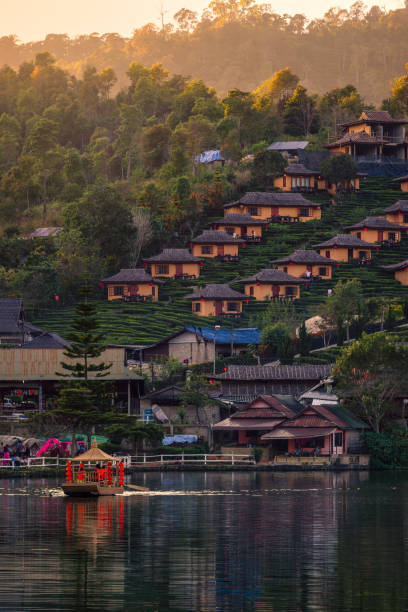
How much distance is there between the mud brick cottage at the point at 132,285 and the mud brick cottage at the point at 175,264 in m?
5.03

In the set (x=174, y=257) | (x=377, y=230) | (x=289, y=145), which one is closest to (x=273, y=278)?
(x=174, y=257)

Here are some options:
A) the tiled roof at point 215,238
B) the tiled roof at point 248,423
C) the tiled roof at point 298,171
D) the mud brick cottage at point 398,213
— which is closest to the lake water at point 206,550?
the tiled roof at point 248,423

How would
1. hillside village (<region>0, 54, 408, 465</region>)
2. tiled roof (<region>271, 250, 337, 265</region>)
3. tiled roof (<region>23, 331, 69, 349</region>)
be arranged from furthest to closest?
tiled roof (<region>271, 250, 337, 265</region>)
tiled roof (<region>23, 331, 69, 349</region>)
hillside village (<region>0, 54, 408, 465</region>)

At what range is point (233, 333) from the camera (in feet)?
347

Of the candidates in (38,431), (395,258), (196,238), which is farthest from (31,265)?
(38,431)

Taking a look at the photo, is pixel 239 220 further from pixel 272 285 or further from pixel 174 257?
pixel 272 285

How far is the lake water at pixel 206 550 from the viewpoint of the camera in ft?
80.6

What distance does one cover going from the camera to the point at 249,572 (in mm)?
28297

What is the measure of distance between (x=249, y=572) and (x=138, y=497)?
75.5 ft

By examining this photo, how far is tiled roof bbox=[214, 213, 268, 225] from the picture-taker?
13475cm

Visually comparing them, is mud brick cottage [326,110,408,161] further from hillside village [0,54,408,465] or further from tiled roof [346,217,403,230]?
tiled roof [346,217,403,230]

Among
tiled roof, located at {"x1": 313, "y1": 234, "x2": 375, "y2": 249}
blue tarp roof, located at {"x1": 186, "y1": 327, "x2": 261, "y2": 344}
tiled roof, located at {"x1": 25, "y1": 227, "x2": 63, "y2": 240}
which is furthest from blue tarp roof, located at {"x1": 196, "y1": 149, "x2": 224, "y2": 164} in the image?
blue tarp roof, located at {"x1": 186, "y1": 327, "x2": 261, "y2": 344}

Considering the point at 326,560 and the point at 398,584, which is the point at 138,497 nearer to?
the point at 326,560

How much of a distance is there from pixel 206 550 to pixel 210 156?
440 feet
